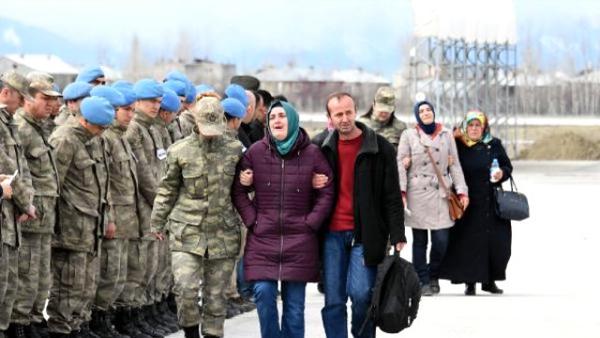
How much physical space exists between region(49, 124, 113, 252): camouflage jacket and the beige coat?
4.45m

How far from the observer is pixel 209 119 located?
1058 centimetres

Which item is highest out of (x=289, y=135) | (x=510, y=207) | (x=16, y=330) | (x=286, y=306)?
(x=289, y=135)

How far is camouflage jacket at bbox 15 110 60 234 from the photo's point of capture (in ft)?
35.2

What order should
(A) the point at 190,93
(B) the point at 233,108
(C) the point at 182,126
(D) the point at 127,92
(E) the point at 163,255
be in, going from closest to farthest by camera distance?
1. (D) the point at 127,92
2. (B) the point at 233,108
3. (E) the point at 163,255
4. (C) the point at 182,126
5. (A) the point at 190,93

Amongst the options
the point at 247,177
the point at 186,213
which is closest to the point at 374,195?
the point at 247,177

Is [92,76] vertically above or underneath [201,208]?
above

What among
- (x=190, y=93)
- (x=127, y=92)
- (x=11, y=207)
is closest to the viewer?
(x=11, y=207)

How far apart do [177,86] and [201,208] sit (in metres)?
3.10

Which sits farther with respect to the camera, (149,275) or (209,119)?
(149,275)

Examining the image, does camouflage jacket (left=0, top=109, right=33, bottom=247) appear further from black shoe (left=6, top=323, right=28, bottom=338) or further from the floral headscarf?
the floral headscarf

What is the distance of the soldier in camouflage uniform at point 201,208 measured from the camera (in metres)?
10.5

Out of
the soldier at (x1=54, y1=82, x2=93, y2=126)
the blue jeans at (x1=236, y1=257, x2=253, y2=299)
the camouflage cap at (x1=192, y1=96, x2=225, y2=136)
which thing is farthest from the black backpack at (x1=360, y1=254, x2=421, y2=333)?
the blue jeans at (x1=236, y1=257, x2=253, y2=299)

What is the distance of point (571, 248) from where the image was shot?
808 inches

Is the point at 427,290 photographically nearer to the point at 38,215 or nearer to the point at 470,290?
the point at 470,290
